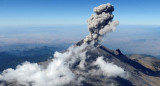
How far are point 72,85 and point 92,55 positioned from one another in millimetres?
51817

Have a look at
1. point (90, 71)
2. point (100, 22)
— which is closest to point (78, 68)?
point (90, 71)

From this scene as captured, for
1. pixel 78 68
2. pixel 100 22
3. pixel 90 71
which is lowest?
pixel 90 71

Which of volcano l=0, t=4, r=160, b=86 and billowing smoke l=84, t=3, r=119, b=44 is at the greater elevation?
billowing smoke l=84, t=3, r=119, b=44

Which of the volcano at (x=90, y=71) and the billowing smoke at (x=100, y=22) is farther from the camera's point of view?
the billowing smoke at (x=100, y=22)

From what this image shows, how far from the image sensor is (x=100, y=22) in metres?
186

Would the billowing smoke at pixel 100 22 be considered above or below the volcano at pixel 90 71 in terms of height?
above

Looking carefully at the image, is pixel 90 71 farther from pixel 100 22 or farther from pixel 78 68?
pixel 100 22

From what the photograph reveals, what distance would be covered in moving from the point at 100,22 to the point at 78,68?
150 feet

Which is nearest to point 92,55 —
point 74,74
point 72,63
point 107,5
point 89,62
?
point 89,62

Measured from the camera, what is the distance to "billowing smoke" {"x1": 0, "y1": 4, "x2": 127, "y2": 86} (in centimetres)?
15562

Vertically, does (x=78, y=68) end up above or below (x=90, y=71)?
above

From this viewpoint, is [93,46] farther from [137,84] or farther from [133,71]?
[137,84]

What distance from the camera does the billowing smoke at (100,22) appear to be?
186 meters

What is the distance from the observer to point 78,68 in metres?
174
